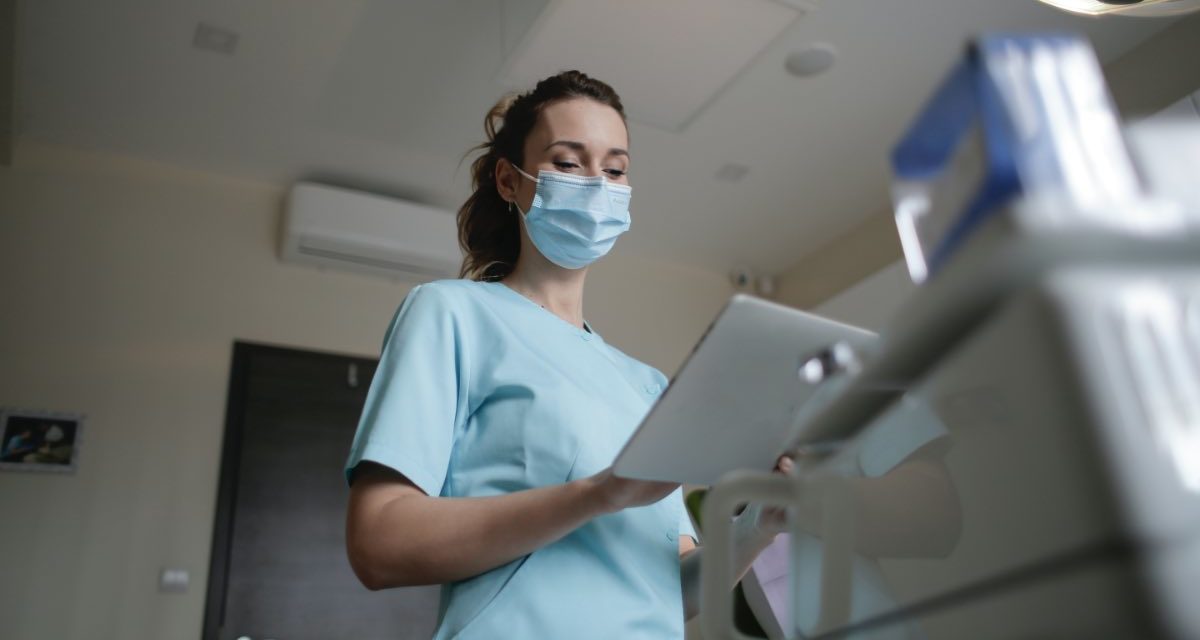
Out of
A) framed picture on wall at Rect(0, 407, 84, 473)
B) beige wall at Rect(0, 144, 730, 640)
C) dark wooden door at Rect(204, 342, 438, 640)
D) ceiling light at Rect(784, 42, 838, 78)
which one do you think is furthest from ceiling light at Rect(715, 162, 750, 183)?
framed picture on wall at Rect(0, 407, 84, 473)

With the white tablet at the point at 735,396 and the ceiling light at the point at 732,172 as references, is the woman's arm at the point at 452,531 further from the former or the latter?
the ceiling light at the point at 732,172

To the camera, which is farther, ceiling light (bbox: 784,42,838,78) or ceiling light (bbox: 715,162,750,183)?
ceiling light (bbox: 715,162,750,183)

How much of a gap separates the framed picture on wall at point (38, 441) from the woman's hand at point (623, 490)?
8.78 ft

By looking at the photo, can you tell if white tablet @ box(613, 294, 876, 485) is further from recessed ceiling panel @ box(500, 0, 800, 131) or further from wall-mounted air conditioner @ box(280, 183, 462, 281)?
wall-mounted air conditioner @ box(280, 183, 462, 281)

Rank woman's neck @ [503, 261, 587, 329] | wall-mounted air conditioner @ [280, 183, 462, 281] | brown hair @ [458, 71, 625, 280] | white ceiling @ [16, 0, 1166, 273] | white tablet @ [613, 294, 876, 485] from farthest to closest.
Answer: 1. wall-mounted air conditioner @ [280, 183, 462, 281]
2. white ceiling @ [16, 0, 1166, 273]
3. brown hair @ [458, 71, 625, 280]
4. woman's neck @ [503, 261, 587, 329]
5. white tablet @ [613, 294, 876, 485]

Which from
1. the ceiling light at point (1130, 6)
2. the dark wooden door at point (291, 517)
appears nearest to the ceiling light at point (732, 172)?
the dark wooden door at point (291, 517)

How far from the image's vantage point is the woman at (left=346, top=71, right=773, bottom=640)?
2.64ft

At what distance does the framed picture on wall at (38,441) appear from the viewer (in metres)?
2.77

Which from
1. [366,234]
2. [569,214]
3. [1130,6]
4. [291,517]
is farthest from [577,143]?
[291,517]

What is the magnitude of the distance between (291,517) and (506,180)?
2127 millimetres

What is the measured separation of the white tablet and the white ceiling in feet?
6.07

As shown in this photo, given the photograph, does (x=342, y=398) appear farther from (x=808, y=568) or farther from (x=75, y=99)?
(x=808, y=568)

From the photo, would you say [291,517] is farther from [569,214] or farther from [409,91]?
[569,214]

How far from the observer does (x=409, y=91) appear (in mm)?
2910
